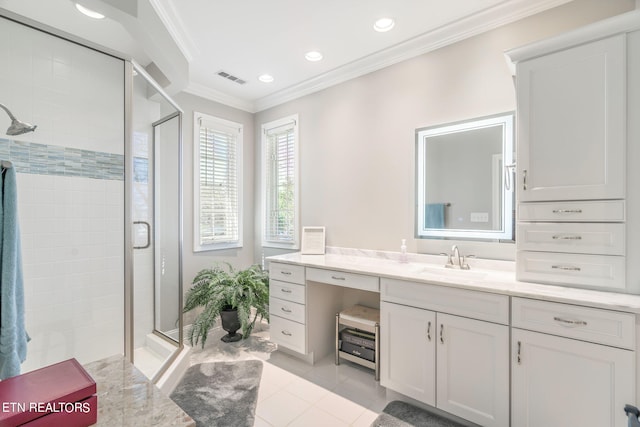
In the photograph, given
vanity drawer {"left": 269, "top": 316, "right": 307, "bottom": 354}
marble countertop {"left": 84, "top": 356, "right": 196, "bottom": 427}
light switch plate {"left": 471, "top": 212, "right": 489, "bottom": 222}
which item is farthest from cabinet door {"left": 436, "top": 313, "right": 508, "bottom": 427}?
marble countertop {"left": 84, "top": 356, "right": 196, "bottom": 427}

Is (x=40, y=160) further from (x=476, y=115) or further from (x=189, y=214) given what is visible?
(x=476, y=115)

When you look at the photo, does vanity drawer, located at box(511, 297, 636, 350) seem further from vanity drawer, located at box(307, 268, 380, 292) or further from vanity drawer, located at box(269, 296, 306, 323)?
vanity drawer, located at box(269, 296, 306, 323)

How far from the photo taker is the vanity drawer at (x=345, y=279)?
2.12 metres

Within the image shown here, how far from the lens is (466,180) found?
7.41 ft

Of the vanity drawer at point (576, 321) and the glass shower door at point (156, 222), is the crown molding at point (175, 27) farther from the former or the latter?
the vanity drawer at point (576, 321)

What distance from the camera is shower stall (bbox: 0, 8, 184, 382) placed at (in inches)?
80.9

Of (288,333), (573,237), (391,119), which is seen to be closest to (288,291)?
(288,333)

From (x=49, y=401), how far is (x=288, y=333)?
1.98 metres

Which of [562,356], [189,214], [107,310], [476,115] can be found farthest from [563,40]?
[107,310]

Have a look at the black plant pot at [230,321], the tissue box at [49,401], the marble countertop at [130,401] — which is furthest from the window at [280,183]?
the tissue box at [49,401]

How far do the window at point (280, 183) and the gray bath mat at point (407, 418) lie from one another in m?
1.83

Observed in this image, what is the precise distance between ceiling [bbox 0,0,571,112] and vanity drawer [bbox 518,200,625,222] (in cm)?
132

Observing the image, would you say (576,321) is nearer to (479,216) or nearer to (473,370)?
(473,370)

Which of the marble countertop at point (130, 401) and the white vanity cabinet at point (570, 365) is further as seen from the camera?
the white vanity cabinet at point (570, 365)
